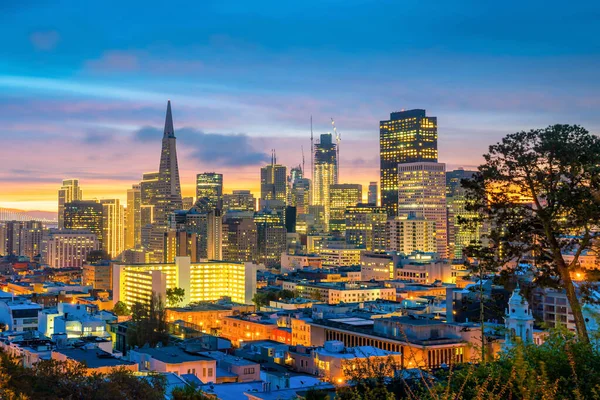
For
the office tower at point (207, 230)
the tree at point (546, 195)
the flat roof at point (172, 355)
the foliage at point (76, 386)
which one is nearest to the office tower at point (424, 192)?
the office tower at point (207, 230)

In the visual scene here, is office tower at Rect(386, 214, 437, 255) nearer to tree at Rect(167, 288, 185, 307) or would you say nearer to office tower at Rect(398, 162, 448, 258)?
office tower at Rect(398, 162, 448, 258)

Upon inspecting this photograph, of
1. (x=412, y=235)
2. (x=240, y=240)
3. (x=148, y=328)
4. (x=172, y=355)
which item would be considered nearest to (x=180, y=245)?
(x=240, y=240)

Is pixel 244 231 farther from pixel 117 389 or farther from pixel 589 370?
pixel 589 370

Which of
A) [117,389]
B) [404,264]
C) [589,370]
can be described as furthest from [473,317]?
[404,264]

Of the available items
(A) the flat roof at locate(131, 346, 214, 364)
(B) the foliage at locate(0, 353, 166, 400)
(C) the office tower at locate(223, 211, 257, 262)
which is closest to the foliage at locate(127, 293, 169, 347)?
(A) the flat roof at locate(131, 346, 214, 364)

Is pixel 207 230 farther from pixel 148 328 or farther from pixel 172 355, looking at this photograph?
pixel 172 355

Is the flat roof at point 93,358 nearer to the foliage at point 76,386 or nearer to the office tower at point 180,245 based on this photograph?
the foliage at point 76,386
